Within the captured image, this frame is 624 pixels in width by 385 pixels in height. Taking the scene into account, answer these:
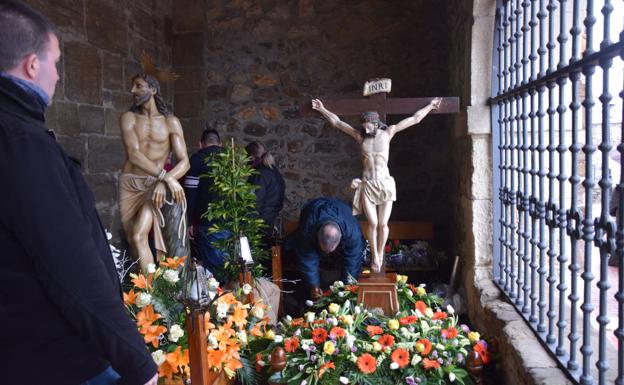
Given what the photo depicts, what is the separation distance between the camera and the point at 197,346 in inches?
76.1

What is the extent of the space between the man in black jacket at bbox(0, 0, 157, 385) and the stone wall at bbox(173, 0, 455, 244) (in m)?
4.53

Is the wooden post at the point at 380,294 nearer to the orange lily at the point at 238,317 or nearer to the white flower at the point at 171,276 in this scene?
the orange lily at the point at 238,317

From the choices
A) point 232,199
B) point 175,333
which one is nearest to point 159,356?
point 175,333

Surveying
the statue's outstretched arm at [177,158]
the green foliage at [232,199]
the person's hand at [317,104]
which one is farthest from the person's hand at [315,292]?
the person's hand at [317,104]

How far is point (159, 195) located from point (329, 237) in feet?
3.54

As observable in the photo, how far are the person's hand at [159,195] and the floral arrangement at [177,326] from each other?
0.86m

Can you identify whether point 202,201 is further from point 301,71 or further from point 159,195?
point 301,71

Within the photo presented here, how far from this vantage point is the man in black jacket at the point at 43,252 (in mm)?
1145

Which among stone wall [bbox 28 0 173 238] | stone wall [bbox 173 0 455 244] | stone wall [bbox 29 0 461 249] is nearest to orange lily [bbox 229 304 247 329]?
stone wall [bbox 28 0 173 238]

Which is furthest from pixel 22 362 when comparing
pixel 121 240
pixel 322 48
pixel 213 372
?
pixel 322 48

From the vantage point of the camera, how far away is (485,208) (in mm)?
3496

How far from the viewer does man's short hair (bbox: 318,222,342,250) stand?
3.43m

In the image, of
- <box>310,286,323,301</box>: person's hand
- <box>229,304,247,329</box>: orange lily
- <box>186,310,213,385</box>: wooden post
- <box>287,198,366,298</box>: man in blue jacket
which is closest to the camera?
<box>186,310,213,385</box>: wooden post

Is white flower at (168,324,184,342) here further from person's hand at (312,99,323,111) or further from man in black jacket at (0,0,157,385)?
person's hand at (312,99,323,111)
